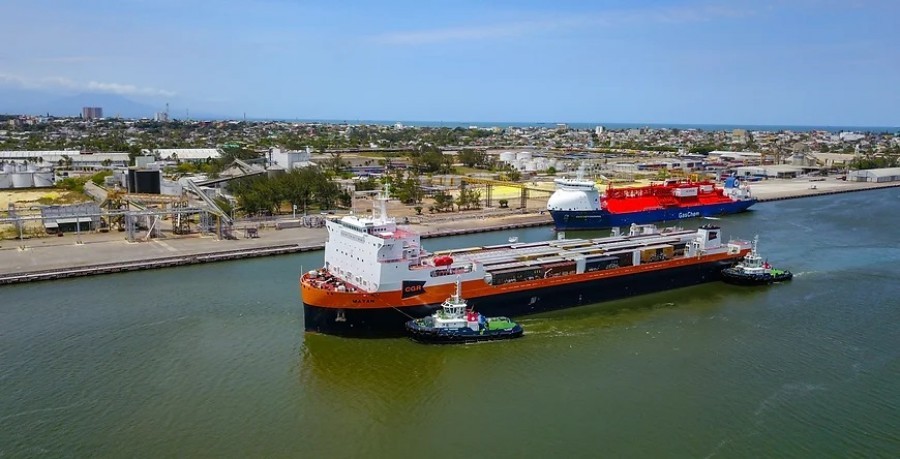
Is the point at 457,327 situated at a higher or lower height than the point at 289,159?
lower

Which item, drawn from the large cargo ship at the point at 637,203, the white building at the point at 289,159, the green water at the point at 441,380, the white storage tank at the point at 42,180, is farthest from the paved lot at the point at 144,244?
the white building at the point at 289,159

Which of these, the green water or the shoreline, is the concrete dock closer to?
the shoreline

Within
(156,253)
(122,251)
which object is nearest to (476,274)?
(156,253)

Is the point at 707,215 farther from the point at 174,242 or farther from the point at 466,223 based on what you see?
the point at 174,242

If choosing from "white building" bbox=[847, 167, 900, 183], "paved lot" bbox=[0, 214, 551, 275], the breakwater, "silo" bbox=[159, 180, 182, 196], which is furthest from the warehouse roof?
"white building" bbox=[847, 167, 900, 183]

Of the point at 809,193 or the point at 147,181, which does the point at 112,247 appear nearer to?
the point at 147,181

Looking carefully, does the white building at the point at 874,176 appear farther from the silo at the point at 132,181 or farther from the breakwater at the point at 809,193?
the silo at the point at 132,181
